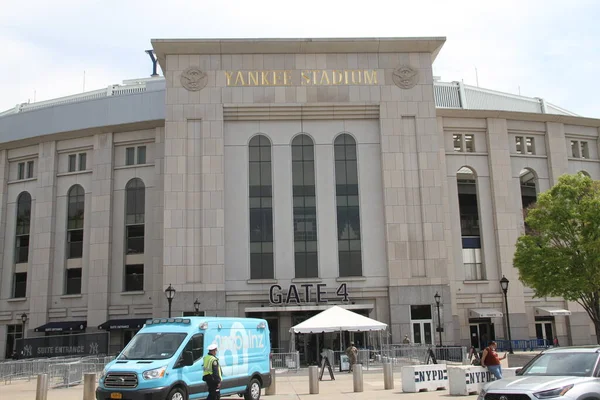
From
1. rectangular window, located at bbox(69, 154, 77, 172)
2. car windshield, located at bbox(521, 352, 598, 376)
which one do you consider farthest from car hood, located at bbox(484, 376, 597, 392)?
rectangular window, located at bbox(69, 154, 77, 172)

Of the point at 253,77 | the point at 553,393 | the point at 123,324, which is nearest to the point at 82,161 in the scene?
the point at 123,324

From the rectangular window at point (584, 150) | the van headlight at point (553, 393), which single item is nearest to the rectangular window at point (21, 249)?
the rectangular window at point (584, 150)

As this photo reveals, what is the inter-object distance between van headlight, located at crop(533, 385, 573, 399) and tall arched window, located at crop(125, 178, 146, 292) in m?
41.7

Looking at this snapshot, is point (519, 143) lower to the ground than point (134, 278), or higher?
higher

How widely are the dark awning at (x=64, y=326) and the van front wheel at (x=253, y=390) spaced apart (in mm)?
32307

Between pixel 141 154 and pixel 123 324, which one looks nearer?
pixel 123 324

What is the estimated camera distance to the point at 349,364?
3250cm

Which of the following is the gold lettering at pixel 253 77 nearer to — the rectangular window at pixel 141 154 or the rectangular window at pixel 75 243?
the rectangular window at pixel 141 154

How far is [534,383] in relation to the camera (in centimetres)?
1226

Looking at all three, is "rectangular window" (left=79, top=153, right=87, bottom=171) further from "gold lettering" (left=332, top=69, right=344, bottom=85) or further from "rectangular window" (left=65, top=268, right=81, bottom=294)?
"gold lettering" (left=332, top=69, right=344, bottom=85)

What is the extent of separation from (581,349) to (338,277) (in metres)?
31.5

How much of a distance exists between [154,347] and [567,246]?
974 inches

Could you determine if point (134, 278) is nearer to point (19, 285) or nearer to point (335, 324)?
point (19, 285)

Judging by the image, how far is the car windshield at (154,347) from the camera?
17344 millimetres
